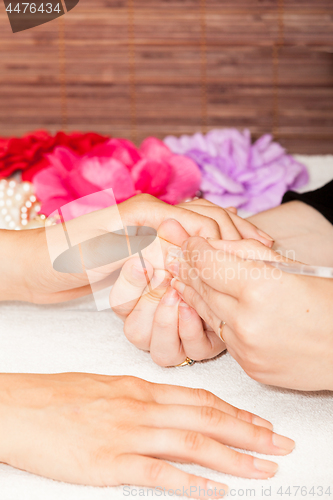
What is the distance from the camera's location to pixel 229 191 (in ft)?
3.33

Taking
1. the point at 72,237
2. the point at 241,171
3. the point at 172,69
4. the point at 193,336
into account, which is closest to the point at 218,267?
the point at 193,336

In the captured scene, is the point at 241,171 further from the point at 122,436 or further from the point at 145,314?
the point at 122,436

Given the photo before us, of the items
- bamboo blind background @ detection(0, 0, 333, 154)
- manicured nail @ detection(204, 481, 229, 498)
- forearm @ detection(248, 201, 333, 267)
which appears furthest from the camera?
bamboo blind background @ detection(0, 0, 333, 154)

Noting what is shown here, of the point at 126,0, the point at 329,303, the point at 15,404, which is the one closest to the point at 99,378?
the point at 15,404

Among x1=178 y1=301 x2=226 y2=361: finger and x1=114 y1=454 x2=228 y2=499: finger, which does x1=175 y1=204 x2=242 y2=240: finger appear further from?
x1=114 y1=454 x2=228 y2=499: finger

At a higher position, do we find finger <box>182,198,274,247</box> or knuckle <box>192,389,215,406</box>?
finger <box>182,198,274,247</box>

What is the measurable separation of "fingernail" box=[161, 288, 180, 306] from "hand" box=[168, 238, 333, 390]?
0.41 ft

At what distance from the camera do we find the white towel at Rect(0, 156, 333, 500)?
410 mm

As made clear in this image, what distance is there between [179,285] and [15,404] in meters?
0.26

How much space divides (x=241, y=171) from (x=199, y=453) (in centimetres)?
77

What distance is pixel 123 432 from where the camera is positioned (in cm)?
43

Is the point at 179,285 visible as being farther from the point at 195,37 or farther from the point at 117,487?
the point at 195,37

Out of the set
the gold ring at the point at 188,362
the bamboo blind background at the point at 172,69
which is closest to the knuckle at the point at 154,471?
the gold ring at the point at 188,362

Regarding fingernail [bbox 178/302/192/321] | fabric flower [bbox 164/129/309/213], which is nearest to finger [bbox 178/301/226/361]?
fingernail [bbox 178/302/192/321]
